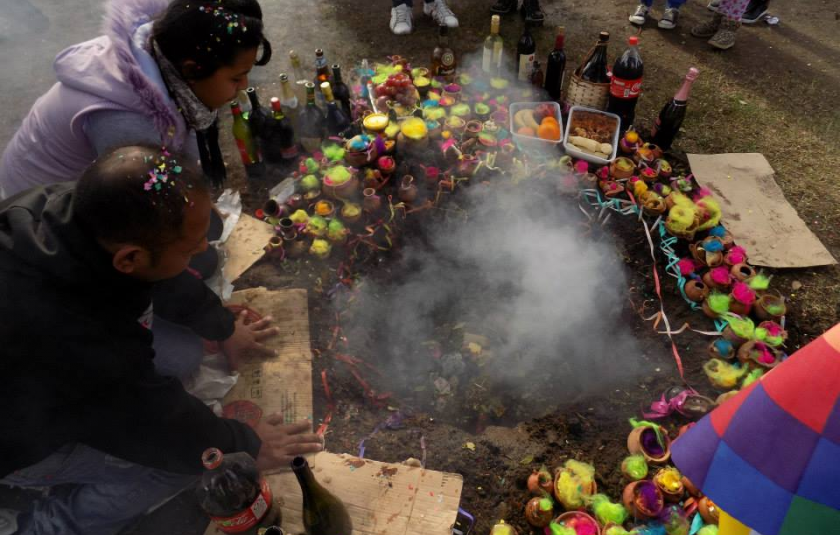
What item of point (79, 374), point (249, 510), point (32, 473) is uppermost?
point (79, 374)

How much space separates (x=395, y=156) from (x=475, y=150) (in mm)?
664

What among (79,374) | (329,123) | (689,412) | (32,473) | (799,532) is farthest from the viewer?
(329,123)

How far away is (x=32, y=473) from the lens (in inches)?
78.7

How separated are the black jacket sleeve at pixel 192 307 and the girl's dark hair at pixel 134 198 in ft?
3.05

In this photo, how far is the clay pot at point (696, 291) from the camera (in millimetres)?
3164

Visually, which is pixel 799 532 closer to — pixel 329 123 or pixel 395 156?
pixel 395 156

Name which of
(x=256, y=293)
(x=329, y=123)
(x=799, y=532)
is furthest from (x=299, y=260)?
(x=799, y=532)

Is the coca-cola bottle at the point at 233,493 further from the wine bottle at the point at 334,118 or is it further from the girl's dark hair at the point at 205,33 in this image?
the wine bottle at the point at 334,118

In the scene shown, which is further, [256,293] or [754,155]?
[754,155]

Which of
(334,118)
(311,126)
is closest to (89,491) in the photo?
(311,126)

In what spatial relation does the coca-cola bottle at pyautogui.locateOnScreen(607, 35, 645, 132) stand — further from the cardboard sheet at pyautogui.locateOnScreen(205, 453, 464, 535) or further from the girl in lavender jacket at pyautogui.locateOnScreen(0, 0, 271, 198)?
the cardboard sheet at pyautogui.locateOnScreen(205, 453, 464, 535)

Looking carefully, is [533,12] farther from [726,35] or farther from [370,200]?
[370,200]

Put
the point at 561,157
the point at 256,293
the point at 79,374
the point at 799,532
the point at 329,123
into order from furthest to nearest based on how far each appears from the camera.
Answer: the point at 329,123
the point at 561,157
the point at 256,293
the point at 79,374
the point at 799,532

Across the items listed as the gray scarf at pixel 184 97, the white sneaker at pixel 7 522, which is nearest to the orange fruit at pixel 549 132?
the gray scarf at pixel 184 97
